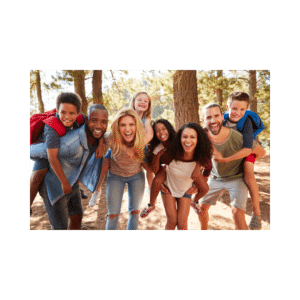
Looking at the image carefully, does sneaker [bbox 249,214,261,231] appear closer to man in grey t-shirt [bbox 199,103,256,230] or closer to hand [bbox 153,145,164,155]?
man in grey t-shirt [bbox 199,103,256,230]

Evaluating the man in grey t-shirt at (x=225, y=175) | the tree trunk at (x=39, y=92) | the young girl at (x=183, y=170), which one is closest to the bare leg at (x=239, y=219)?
the man in grey t-shirt at (x=225, y=175)

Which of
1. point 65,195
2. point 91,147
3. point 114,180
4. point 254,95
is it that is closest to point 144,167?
point 114,180

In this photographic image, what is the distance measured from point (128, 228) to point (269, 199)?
1746 millimetres

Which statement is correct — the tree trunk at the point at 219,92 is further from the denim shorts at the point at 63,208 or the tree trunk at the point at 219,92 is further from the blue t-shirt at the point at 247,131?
the denim shorts at the point at 63,208

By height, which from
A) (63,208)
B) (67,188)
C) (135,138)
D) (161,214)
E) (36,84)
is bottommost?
(161,214)

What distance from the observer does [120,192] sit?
2.80m

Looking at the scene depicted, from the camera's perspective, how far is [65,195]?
2814mm

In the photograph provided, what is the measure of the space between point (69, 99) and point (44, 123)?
15.2 inches

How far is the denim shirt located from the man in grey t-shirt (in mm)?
1350

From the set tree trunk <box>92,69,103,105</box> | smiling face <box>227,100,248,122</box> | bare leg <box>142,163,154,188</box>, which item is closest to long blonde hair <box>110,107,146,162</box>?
bare leg <box>142,163,154,188</box>

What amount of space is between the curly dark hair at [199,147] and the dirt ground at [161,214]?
1.98 feet

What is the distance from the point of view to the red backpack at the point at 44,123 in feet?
8.56

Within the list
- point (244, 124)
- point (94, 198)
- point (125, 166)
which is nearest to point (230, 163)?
point (244, 124)

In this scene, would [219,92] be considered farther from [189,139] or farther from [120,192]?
[120,192]
